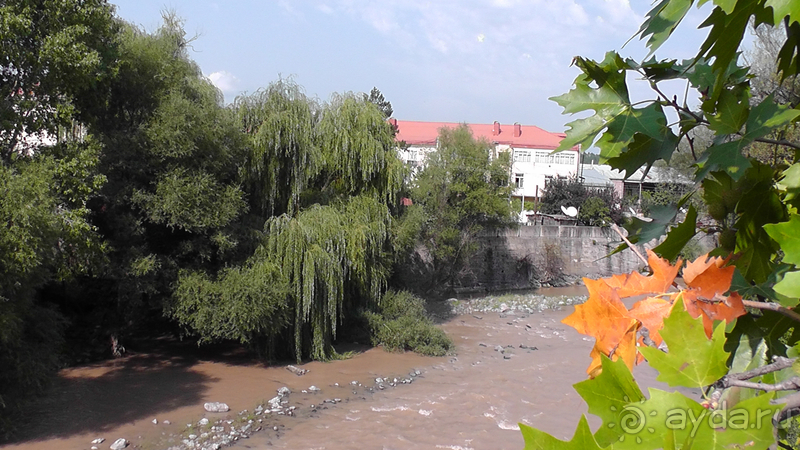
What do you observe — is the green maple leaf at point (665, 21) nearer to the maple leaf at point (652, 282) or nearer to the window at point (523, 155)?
the maple leaf at point (652, 282)

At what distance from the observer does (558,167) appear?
32.2 metres

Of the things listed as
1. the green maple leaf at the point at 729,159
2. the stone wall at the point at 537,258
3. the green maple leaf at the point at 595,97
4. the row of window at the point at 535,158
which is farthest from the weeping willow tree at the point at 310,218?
the row of window at the point at 535,158

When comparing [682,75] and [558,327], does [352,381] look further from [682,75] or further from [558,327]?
[682,75]

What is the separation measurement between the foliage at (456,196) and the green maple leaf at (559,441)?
1791 centimetres

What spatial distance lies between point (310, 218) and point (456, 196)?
28.5ft

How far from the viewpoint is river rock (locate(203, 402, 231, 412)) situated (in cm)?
925

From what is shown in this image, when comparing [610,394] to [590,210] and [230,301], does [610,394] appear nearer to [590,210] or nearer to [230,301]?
[230,301]

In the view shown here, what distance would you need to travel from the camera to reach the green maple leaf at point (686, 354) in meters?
0.55

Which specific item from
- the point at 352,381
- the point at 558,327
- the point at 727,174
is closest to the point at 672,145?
the point at 727,174

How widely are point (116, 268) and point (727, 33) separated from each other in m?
10.3

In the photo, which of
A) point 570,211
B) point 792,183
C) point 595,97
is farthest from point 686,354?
point 570,211

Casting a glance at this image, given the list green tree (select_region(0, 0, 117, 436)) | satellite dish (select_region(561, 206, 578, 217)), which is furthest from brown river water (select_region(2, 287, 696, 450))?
satellite dish (select_region(561, 206, 578, 217))

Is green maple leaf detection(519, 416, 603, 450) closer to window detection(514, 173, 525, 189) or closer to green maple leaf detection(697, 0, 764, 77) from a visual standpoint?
green maple leaf detection(697, 0, 764, 77)

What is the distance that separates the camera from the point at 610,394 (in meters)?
0.60
